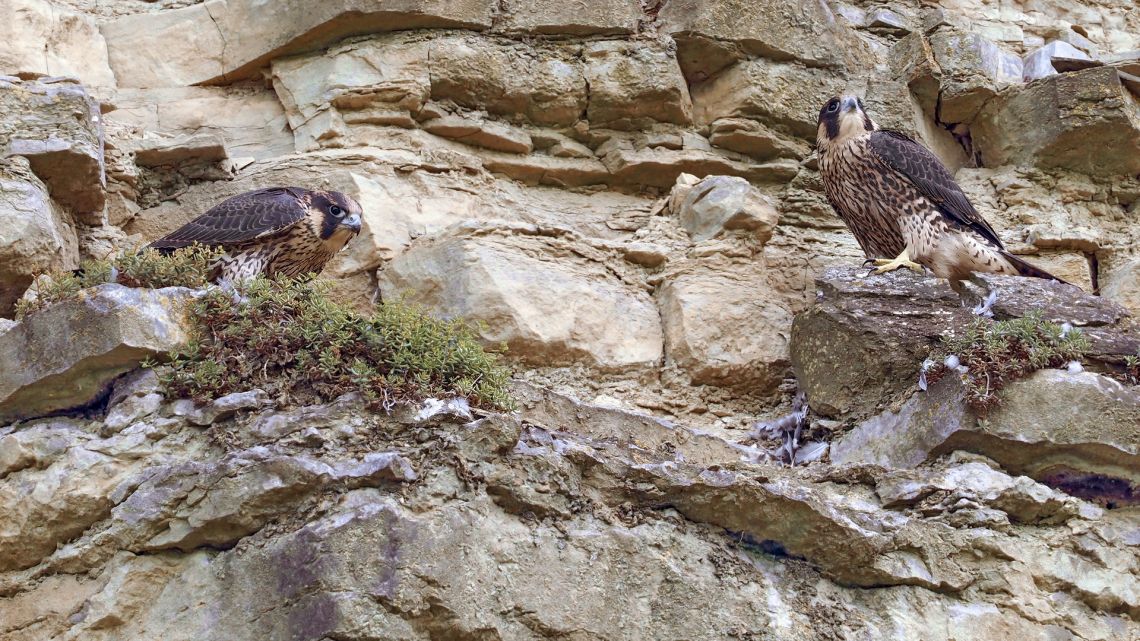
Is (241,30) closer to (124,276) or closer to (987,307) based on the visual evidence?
(124,276)

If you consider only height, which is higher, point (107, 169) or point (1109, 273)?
point (107, 169)

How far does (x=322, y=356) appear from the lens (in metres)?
6.36

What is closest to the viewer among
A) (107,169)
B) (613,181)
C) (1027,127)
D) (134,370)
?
(134,370)

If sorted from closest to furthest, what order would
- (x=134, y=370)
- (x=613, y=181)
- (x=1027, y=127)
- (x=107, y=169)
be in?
(x=134, y=370) < (x=107, y=169) < (x=613, y=181) < (x=1027, y=127)

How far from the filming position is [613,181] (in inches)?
379

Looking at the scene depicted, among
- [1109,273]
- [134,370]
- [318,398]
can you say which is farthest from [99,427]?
[1109,273]

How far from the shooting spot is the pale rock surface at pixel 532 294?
815 centimetres

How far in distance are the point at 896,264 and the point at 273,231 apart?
11.4 ft

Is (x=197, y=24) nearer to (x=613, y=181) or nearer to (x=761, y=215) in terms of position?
(x=613, y=181)

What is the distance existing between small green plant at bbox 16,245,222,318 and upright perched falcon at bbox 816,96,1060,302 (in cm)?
380

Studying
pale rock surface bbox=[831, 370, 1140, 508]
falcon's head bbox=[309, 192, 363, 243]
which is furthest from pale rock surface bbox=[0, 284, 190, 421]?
pale rock surface bbox=[831, 370, 1140, 508]

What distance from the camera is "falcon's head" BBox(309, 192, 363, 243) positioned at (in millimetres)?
7988

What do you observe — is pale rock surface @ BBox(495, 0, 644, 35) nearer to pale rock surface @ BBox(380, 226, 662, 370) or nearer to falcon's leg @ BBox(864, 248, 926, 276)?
pale rock surface @ BBox(380, 226, 662, 370)

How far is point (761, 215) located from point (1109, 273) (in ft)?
8.49
